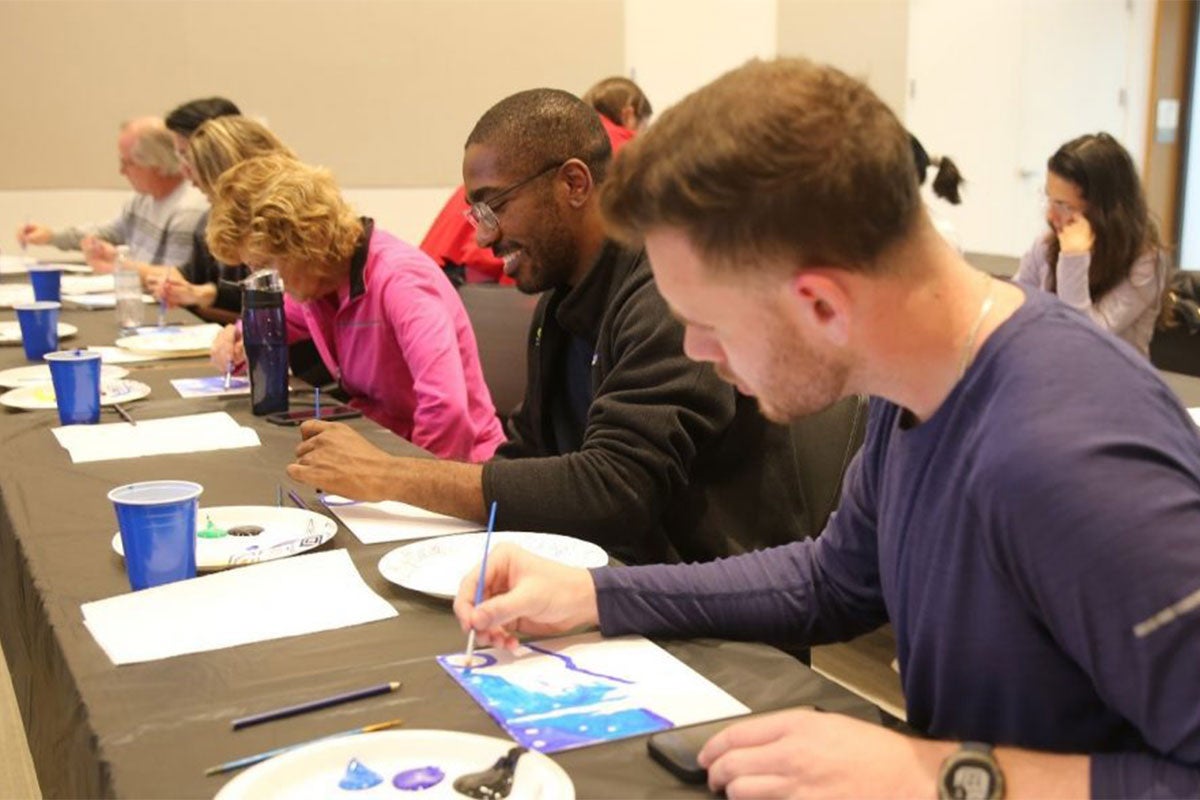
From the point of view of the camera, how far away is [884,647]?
2953 mm

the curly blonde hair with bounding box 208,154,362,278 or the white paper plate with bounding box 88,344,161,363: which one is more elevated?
the curly blonde hair with bounding box 208,154,362,278

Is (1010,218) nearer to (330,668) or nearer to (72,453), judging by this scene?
(72,453)

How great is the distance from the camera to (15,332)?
10.7 feet

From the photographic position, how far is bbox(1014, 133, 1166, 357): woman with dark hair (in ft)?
12.6

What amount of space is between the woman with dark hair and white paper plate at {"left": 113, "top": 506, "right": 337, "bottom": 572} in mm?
2938

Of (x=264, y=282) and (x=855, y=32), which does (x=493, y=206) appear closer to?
(x=264, y=282)

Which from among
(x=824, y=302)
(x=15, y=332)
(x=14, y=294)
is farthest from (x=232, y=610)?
(x=14, y=294)

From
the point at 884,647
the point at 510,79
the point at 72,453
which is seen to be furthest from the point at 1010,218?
the point at 72,453

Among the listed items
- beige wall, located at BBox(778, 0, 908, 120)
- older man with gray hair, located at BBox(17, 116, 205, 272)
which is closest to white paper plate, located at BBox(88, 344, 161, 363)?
older man with gray hair, located at BBox(17, 116, 205, 272)

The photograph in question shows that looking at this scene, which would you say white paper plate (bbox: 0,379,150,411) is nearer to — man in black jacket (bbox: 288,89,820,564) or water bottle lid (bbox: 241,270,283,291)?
water bottle lid (bbox: 241,270,283,291)

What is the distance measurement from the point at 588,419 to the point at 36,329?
176 centimetres

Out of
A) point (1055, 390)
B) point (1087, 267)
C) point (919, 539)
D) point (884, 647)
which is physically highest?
point (1055, 390)

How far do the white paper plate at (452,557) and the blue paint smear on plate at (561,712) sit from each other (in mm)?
227

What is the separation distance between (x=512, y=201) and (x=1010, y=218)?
6301mm
